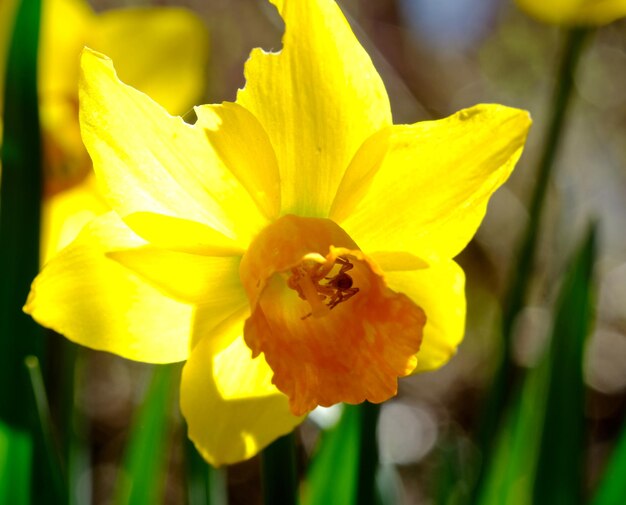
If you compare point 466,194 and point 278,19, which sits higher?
point 466,194

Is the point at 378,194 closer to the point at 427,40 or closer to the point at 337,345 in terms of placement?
the point at 337,345

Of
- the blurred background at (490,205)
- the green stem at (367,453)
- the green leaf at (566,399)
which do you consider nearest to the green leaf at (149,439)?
the green stem at (367,453)

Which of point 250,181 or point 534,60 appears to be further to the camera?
point 534,60

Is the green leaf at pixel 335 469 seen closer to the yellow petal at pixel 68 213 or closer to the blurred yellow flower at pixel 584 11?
the yellow petal at pixel 68 213

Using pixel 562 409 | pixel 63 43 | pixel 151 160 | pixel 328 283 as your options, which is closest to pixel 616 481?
pixel 562 409

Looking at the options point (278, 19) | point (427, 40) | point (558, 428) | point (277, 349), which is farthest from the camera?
point (427, 40)

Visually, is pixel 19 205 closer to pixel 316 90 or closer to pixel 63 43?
pixel 316 90

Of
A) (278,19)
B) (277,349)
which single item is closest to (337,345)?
(277,349)
